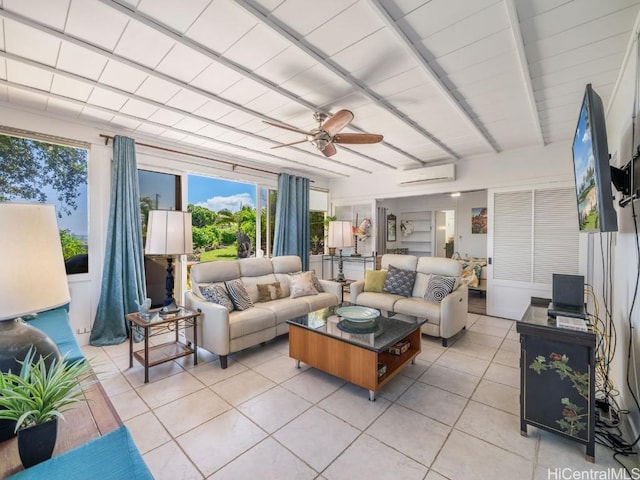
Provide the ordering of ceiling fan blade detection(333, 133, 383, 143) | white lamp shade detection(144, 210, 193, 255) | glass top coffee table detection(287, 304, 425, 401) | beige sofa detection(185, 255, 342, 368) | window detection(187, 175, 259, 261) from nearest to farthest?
glass top coffee table detection(287, 304, 425, 401) → white lamp shade detection(144, 210, 193, 255) → ceiling fan blade detection(333, 133, 383, 143) → beige sofa detection(185, 255, 342, 368) → window detection(187, 175, 259, 261)

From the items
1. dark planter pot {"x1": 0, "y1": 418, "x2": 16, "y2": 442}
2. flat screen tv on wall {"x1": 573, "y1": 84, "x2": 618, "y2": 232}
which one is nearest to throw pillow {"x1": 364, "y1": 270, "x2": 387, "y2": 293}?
flat screen tv on wall {"x1": 573, "y1": 84, "x2": 618, "y2": 232}

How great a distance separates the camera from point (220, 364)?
2.93 m

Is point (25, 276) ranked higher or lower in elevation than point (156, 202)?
lower

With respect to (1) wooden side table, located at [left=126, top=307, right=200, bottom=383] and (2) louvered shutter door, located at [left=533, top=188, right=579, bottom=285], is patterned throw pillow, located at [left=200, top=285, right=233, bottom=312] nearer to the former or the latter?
(1) wooden side table, located at [left=126, top=307, right=200, bottom=383]

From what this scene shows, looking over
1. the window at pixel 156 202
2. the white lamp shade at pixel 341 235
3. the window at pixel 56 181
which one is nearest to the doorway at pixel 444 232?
the white lamp shade at pixel 341 235

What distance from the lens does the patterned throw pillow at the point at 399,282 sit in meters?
4.09

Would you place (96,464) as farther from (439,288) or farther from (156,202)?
(156,202)

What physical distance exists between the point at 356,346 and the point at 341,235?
2.53 meters

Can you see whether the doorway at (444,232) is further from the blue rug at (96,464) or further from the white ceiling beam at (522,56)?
the blue rug at (96,464)

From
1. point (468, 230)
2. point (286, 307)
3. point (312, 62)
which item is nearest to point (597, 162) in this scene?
point (312, 62)

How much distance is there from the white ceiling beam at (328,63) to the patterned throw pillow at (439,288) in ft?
6.24

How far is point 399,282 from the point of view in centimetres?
416

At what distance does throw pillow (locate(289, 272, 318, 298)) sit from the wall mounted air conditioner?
261 centimetres

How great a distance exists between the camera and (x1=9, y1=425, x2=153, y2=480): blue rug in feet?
2.84
